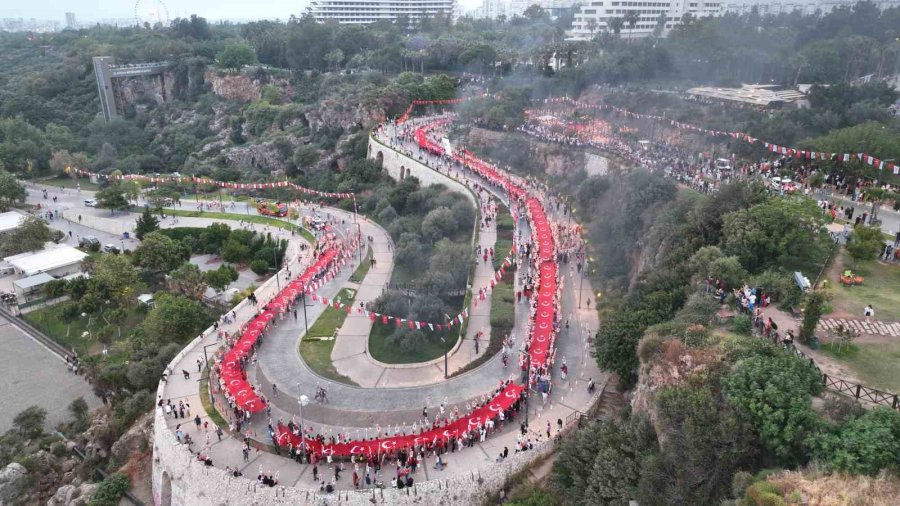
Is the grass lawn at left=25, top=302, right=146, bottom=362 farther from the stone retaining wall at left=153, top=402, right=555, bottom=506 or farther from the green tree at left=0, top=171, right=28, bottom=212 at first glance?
the green tree at left=0, top=171, right=28, bottom=212

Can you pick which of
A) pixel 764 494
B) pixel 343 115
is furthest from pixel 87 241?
pixel 764 494

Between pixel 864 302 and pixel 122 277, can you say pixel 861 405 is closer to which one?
pixel 864 302

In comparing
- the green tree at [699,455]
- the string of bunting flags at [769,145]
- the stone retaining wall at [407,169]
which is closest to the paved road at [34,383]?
the stone retaining wall at [407,169]

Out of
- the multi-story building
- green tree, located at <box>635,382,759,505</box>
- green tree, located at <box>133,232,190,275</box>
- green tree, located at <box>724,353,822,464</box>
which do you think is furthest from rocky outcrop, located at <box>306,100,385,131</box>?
the multi-story building

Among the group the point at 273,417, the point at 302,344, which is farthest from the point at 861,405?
the point at 302,344

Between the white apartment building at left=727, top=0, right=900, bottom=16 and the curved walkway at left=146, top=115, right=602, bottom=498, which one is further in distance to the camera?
the white apartment building at left=727, top=0, right=900, bottom=16
